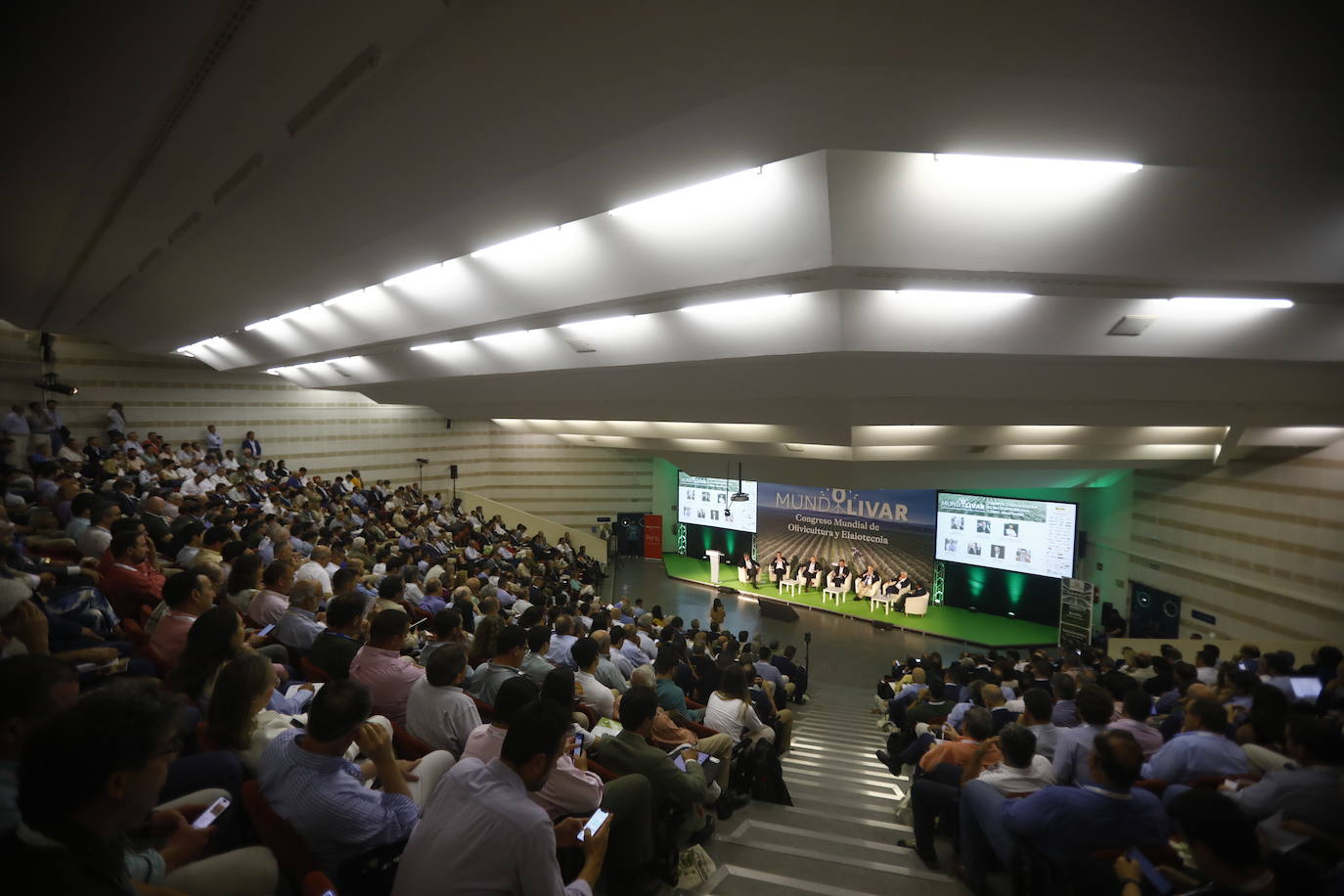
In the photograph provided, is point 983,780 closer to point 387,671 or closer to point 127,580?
point 387,671

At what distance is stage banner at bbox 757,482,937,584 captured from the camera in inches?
677

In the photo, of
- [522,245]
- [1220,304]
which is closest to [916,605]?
[1220,304]

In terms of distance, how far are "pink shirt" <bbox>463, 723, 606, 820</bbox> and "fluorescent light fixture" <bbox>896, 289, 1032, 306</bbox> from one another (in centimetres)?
454

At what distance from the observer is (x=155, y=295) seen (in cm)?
762

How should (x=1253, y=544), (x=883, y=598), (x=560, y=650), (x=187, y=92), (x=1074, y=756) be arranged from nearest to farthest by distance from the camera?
(x=187, y=92)
(x=1074, y=756)
(x=560, y=650)
(x=1253, y=544)
(x=883, y=598)

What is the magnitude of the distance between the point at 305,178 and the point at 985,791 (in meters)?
5.46

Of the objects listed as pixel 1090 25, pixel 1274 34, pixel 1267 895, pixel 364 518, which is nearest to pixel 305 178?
pixel 1090 25

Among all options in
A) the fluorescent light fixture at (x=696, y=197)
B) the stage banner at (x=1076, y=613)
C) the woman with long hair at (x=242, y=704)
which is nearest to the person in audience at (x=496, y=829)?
the woman with long hair at (x=242, y=704)

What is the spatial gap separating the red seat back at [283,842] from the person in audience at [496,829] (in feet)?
1.07

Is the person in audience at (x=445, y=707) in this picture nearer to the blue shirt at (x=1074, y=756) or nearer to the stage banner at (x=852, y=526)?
the blue shirt at (x=1074, y=756)

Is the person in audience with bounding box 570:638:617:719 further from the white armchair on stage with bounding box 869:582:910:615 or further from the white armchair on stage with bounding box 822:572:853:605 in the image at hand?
the white armchair on stage with bounding box 822:572:853:605

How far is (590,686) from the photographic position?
176 inches

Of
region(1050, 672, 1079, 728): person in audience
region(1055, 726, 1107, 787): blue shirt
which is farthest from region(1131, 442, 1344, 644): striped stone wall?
region(1055, 726, 1107, 787): blue shirt

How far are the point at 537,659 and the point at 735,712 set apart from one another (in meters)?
1.70
